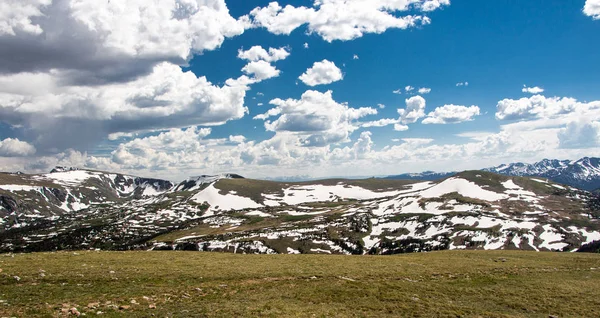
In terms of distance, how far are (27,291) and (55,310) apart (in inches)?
248

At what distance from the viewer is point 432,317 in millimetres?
22484

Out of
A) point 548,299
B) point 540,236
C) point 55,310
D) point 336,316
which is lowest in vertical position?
point 540,236

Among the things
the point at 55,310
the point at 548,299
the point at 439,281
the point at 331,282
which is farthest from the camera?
the point at 439,281

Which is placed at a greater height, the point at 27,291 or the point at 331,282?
the point at 27,291

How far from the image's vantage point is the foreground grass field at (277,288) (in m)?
22.2

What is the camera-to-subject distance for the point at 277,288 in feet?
92.5

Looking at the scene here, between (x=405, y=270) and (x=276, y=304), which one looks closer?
(x=276, y=304)

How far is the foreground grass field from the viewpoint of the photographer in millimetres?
22172

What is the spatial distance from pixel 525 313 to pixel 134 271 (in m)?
33.7

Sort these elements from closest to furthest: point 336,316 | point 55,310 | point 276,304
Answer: point 55,310 → point 336,316 → point 276,304

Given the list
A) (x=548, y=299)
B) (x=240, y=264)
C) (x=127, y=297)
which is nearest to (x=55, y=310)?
(x=127, y=297)

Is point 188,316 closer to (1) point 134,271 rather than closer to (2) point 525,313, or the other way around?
(1) point 134,271

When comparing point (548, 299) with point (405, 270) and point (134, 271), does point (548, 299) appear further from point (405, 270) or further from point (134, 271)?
point (134, 271)

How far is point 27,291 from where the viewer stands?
23828mm
